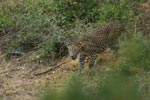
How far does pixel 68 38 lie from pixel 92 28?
1.52 feet

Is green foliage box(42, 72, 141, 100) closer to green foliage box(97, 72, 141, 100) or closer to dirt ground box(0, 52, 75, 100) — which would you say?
green foliage box(97, 72, 141, 100)

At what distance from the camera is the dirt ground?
22.0 ft

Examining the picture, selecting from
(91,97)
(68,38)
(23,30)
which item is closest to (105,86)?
(91,97)

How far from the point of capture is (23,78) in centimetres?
739

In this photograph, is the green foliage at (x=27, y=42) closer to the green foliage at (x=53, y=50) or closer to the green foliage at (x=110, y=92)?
the green foliage at (x=53, y=50)

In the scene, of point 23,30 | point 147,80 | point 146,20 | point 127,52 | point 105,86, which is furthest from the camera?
point 23,30

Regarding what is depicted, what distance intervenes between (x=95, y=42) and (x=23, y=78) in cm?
129

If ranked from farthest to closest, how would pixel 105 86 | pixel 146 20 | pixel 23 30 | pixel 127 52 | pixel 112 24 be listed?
pixel 23 30
pixel 146 20
pixel 112 24
pixel 127 52
pixel 105 86

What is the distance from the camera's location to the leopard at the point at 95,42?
23.6 feet

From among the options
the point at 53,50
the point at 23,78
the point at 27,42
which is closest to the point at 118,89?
the point at 23,78

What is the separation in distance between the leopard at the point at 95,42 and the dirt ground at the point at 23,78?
13.9 inches

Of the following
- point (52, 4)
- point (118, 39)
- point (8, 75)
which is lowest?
point (8, 75)

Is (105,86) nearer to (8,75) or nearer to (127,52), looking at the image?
(127,52)

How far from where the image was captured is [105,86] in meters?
2.03
